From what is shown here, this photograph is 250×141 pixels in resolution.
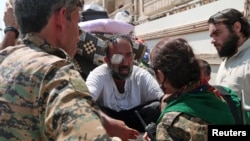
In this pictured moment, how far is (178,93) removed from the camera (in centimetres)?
166

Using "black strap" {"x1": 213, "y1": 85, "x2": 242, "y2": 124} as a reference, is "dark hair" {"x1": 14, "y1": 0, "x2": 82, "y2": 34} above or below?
above

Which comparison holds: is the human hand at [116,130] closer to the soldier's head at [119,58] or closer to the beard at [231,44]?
the soldier's head at [119,58]

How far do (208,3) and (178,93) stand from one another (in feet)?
15.0

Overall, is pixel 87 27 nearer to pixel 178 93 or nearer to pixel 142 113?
pixel 142 113

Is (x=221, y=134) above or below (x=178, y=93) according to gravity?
below

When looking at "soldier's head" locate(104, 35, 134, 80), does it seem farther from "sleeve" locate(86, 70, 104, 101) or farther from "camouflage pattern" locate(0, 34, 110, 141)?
"camouflage pattern" locate(0, 34, 110, 141)

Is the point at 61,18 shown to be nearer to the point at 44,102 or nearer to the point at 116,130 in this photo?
the point at 44,102

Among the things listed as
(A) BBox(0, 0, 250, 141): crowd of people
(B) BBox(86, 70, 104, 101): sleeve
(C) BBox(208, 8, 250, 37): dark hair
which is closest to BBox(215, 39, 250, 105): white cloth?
(A) BBox(0, 0, 250, 141): crowd of people

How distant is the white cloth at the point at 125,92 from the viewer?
108 inches

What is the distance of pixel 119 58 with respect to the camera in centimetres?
287

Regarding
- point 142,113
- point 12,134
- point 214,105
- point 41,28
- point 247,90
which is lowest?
point 142,113

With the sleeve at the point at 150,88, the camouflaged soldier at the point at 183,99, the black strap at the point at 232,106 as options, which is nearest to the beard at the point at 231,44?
the sleeve at the point at 150,88

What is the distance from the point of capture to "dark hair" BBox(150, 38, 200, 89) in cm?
167

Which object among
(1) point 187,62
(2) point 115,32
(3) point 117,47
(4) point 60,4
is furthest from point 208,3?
(4) point 60,4
